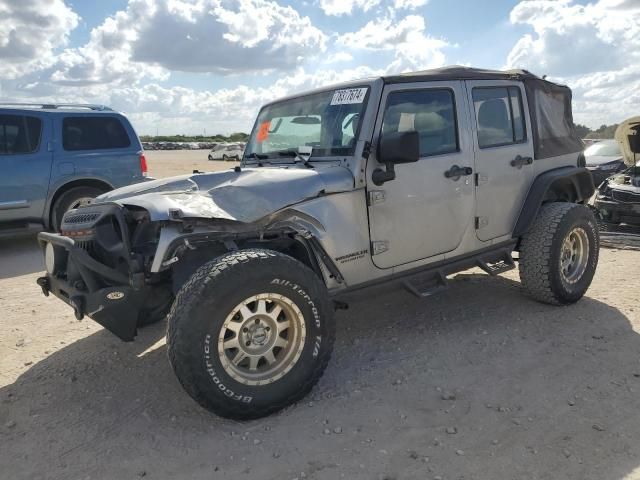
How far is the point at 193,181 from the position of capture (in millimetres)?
3527

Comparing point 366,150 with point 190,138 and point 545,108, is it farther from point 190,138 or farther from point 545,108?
point 190,138

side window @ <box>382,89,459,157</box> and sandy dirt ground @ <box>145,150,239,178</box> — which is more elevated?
sandy dirt ground @ <box>145,150,239,178</box>

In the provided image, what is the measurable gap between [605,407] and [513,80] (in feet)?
9.18

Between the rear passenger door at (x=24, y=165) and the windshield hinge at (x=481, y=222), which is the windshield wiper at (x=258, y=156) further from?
the rear passenger door at (x=24, y=165)

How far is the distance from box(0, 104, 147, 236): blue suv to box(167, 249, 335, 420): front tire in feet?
18.6

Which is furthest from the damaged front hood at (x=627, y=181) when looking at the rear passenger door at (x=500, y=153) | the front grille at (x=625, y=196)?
the rear passenger door at (x=500, y=153)

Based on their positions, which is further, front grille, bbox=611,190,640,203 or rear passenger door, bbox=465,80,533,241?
front grille, bbox=611,190,640,203

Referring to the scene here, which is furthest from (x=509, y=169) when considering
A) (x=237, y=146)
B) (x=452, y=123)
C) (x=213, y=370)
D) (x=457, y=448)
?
(x=237, y=146)

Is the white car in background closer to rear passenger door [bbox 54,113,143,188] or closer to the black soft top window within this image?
rear passenger door [bbox 54,113,143,188]

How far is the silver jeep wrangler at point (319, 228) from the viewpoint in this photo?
115 inches

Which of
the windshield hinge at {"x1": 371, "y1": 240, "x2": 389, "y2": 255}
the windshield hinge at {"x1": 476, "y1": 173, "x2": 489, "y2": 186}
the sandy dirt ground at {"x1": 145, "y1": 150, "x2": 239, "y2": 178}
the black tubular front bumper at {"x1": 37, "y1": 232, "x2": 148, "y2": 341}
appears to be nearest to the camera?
the black tubular front bumper at {"x1": 37, "y1": 232, "x2": 148, "y2": 341}

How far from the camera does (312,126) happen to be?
155 inches

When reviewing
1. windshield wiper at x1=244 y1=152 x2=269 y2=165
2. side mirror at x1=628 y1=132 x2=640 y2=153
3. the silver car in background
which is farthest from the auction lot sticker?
the silver car in background

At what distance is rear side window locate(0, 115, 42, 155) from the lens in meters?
7.32
